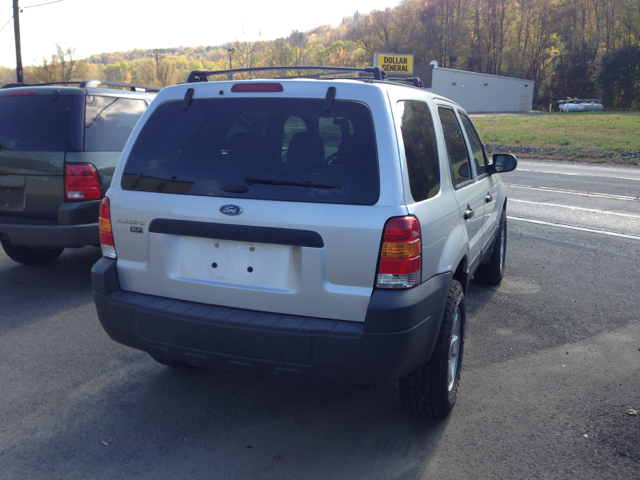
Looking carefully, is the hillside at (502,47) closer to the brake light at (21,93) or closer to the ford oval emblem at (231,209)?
the brake light at (21,93)

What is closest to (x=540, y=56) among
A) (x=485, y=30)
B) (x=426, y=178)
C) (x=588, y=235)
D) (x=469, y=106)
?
(x=485, y=30)

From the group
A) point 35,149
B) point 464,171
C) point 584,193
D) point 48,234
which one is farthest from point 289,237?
point 584,193

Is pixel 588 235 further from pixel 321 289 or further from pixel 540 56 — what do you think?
pixel 540 56

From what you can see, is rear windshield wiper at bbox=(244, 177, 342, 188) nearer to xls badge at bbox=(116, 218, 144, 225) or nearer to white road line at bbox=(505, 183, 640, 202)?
xls badge at bbox=(116, 218, 144, 225)

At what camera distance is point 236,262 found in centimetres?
273

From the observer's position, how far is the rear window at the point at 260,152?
260 centimetres

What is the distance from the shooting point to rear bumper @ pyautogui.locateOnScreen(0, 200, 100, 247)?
16.8 feet

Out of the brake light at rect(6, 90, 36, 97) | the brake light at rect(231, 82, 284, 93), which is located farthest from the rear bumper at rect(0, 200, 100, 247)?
the brake light at rect(231, 82, 284, 93)

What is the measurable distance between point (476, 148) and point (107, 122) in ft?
12.4

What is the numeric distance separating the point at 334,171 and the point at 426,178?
566 mm

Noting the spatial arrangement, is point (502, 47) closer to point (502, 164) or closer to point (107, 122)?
point (502, 164)

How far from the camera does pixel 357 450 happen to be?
2859 millimetres

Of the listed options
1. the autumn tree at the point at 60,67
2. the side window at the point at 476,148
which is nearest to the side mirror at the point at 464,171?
the side window at the point at 476,148

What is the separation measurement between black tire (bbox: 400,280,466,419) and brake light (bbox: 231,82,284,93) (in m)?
1.48
